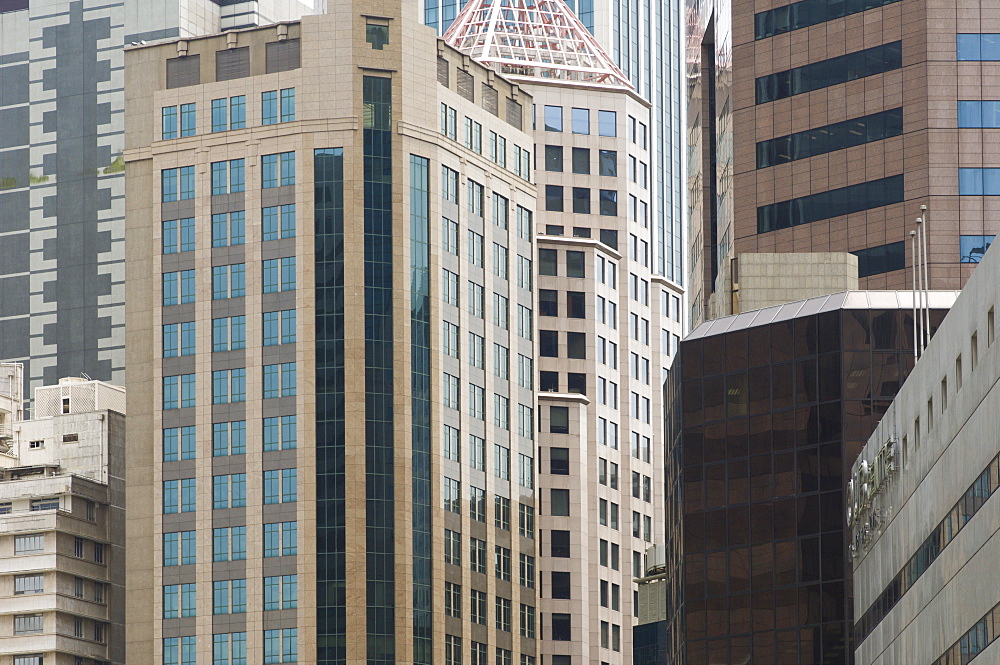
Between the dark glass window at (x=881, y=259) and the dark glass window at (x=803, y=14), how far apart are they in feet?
54.0

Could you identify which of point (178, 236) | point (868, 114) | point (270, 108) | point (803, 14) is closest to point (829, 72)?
point (868, 114)

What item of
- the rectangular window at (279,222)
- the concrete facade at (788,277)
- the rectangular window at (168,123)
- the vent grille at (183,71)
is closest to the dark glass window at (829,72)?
the concrete facade at (788,277)

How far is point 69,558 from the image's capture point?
7456 inches

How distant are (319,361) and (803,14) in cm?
5316

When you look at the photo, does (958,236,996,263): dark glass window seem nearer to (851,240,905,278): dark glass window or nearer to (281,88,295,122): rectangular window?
(851,240,905,278): dark glass window

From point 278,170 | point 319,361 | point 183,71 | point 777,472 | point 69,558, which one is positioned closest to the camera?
point 777,472

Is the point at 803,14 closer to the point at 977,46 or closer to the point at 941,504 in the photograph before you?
the point at 977,46

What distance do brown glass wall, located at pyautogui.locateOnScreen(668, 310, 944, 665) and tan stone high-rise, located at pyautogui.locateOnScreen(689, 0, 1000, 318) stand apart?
1144 centimetres

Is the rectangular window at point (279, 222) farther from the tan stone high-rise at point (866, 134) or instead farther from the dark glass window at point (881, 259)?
the dark glass window at point (881, 259)

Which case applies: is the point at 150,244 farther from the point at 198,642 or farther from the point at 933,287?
the point at 933,287

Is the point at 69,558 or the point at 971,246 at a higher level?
the point at 971,246

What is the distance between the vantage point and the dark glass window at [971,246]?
12738cm

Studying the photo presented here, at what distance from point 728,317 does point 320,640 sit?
206 ft

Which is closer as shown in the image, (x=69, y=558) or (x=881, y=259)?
(x=881, y=259)
